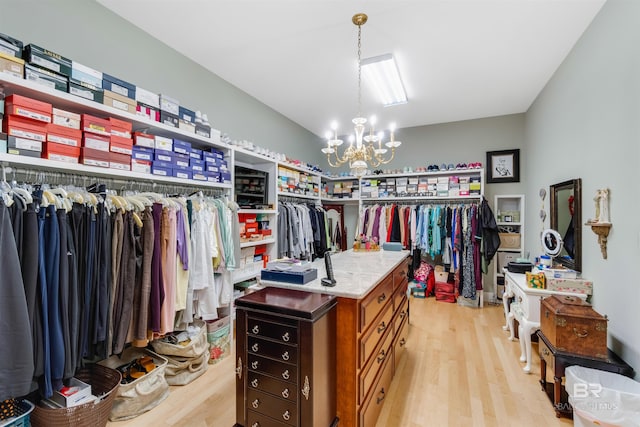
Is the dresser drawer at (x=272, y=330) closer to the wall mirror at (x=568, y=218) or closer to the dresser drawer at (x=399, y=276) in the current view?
the dresser drawer at (x=399, y=276)

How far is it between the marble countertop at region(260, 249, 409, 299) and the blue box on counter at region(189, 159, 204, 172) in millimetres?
1317

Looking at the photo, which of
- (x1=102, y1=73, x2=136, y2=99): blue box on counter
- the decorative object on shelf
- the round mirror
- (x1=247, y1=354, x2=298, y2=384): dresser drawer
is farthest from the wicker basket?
the round mirror

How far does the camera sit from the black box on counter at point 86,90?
1.72m

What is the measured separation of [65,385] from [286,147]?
3.78 m

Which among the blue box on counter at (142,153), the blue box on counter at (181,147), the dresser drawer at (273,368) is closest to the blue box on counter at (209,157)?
the blue box on counter at (181,147)

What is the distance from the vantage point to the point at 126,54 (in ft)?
7.55

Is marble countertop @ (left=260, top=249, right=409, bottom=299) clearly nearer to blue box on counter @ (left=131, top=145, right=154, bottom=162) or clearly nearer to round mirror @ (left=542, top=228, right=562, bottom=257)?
blue box on counter @ (left=131, top=145, right=154, bottom=162)

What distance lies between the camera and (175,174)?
2.32 metres

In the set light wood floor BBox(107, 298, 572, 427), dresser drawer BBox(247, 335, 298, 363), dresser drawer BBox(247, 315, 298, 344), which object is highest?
dresser drawer BBox(247, 315, 298, 344)

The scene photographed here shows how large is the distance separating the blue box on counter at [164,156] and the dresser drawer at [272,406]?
1789 mm

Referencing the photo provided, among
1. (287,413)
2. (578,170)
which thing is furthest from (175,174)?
(578,170)

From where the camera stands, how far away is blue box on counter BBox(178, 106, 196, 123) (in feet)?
7.84

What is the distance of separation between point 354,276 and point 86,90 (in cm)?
212

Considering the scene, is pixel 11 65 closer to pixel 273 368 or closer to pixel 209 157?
pixel 209 157
